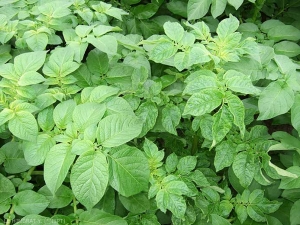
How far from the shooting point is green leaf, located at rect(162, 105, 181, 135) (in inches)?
50.4

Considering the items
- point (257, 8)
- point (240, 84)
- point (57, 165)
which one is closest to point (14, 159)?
point (57, 165)

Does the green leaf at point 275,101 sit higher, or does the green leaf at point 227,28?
the green leaf at point 227,28

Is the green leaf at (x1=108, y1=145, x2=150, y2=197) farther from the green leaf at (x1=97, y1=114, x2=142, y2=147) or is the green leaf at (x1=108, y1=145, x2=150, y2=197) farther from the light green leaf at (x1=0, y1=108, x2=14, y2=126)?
the light green leaf at (x1=0, y1=108, x2=14, y2=126)

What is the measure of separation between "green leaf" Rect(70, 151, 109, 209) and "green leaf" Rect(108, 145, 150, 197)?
6 centimetres

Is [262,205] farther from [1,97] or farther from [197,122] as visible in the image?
[1,97]

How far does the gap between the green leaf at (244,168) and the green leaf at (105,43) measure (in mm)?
547

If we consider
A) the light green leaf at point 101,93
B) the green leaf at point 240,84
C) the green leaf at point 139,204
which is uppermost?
the green leaf at point 240,84

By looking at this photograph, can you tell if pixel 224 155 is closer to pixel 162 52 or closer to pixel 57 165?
pixel 162 52

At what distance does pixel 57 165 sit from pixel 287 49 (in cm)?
109

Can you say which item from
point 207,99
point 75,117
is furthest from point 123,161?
point 207,99

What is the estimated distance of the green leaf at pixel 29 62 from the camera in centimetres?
124

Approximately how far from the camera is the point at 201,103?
42.6 inches

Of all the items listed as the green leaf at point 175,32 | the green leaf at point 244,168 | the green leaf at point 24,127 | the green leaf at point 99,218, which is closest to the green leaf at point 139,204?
the green leaf at point 99,218

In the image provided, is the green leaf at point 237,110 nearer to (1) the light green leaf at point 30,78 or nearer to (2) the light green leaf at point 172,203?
(2) the light green leaf at point 172,203
